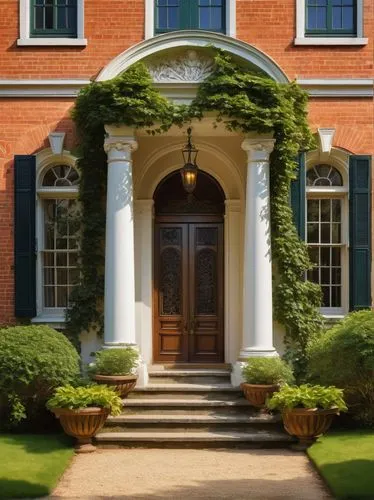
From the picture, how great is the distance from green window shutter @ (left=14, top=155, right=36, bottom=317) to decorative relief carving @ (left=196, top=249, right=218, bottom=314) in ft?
8.91

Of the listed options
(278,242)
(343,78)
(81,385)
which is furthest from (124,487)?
(343,78)

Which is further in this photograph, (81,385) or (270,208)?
(270,208)

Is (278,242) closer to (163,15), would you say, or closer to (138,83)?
(138,83)

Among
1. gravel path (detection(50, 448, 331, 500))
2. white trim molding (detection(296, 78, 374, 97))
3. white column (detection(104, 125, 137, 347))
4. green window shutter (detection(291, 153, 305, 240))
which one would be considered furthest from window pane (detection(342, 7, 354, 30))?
gravel path (detection(50, 448, 331, 500))

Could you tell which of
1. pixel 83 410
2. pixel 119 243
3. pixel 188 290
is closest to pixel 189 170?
pixel 119 243

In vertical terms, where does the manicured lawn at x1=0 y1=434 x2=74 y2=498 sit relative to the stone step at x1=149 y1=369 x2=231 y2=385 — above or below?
below

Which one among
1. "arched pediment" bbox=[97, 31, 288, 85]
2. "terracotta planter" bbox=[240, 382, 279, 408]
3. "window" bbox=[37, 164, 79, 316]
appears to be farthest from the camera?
"window" bbox=[37, 164, 79, 316]

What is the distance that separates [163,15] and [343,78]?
3.03 meters

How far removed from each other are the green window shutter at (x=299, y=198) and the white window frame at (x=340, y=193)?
0.21 metres

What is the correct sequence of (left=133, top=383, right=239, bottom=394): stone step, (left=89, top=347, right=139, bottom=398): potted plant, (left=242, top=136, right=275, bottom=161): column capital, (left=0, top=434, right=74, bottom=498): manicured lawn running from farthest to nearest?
1. (left=242, top=136, right=275, bottom=161): column capital
2. (left=133, top=383, right=239, bottom=394): stone step
3. (left=89, top=347, right=139, bottom=398): potted plant
4. (left=0, top=434, right=74, bottom=498): manicured lawn

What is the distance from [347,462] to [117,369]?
3.71 metres

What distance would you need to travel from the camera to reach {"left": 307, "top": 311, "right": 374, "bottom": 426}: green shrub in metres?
11.7

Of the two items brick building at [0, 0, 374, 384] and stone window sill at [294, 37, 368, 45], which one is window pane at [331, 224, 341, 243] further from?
stone window sill at [294, 37, 368, 45]

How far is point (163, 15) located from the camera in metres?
14.0
